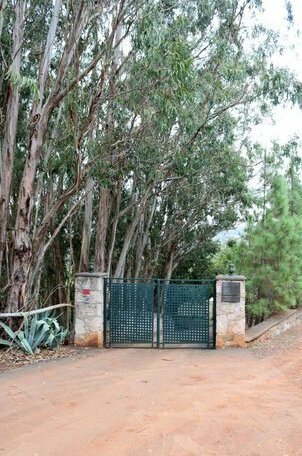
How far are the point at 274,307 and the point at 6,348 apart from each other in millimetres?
6823

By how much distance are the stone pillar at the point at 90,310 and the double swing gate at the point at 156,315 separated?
5.1 inches

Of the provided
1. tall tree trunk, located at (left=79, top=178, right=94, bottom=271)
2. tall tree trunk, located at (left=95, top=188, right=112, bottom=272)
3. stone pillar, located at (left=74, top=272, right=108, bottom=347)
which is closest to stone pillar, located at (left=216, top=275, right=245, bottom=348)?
stone pillar, located at (left=74, top=272, right=108, bottom=347)

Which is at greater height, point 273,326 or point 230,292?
point 230,292

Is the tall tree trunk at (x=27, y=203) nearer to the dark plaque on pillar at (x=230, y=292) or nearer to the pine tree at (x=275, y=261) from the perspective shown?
the dark plaque on pillar at (x=230, y=292)

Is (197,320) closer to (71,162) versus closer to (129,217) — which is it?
(71,162)

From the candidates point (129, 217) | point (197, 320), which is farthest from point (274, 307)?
point (129, 217)

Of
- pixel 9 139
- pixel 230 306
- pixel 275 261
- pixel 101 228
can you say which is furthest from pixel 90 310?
pixel 275 261

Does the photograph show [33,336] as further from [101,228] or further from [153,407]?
[101,228]

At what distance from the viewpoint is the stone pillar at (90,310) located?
366 inches

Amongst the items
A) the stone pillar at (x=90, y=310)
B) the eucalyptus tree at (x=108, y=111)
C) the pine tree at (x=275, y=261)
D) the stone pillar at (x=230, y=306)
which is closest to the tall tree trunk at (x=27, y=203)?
the eucalyptus tree at (x=108, y=111)

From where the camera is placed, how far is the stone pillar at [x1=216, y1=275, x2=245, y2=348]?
926 cm

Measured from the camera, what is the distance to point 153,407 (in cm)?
546

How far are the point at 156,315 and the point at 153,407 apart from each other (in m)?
4.05

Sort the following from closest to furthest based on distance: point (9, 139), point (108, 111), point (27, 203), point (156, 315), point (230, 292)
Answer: point (27, 203) → point (9, 139) → point (230, 292) → point (156, 315) → point (108, 111)
